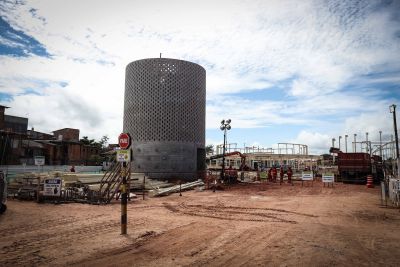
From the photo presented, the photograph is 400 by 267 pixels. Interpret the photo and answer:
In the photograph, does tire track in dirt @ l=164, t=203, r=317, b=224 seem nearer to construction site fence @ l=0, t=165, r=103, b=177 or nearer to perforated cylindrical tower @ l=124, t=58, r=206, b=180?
perforated cylindrical tower @ l=124, t=58, r=206, b=180

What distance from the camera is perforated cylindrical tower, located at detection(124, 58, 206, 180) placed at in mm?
28891

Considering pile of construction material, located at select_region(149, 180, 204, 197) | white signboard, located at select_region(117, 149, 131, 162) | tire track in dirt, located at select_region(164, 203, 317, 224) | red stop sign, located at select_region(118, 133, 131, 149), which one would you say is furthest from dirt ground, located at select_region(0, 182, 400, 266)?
pile of construction material, located at select_region(149, 180, 204, 197)

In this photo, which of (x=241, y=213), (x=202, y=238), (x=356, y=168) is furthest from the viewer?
(x=356, y=168)

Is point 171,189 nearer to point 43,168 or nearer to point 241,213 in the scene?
point 241,213

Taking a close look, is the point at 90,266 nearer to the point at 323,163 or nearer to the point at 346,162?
the point at 346,162

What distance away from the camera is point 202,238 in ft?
26.6

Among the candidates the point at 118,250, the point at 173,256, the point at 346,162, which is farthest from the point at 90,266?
the point at 346,162

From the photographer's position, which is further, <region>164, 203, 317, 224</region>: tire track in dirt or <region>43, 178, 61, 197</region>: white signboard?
<region>43, 178, 61, 197</region>: white signboard

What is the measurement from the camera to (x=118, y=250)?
6.90m

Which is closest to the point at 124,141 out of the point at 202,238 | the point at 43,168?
the point at 202,238

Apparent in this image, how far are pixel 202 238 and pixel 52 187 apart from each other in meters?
10.6

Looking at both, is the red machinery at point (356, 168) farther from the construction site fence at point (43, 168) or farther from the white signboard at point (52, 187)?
the white signboard at point (52, 187)

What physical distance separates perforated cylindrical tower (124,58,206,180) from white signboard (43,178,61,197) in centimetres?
1307

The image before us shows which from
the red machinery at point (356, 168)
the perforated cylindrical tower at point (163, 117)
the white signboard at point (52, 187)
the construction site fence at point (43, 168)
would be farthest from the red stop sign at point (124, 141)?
the red machinery at point (356, 168)
